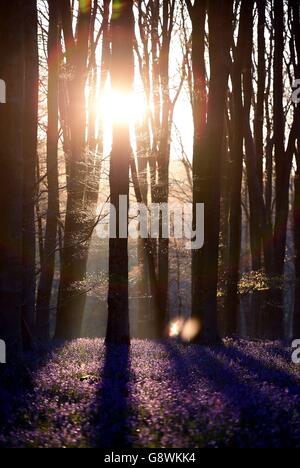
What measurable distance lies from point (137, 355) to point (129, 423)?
19.2 feet

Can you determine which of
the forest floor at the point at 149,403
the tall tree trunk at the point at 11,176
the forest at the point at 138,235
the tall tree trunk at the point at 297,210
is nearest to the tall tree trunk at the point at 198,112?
the forest at the point at 138,235

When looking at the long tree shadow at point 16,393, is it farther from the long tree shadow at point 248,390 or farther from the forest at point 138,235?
the long tree shadow at point 248,390

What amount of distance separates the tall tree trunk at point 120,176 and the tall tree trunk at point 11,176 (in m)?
4.11

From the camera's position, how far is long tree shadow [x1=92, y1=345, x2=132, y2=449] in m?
5.95

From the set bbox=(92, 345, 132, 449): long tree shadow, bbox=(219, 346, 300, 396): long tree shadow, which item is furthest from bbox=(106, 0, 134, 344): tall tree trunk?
bbox=(92, 345, 132, 449): long tree shadow

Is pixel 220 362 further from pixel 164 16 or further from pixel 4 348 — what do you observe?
pixel 164 16

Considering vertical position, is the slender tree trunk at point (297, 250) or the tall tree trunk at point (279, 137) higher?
the tall tree trunk at point (279, 137)

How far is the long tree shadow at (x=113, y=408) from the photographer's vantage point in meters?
5.95

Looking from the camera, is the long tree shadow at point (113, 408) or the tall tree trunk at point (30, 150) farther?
the tall tree trunk at point (30, 150)

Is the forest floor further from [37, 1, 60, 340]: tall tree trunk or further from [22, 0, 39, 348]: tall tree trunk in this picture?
[37, 1, 60, 340]: tall tree trunk

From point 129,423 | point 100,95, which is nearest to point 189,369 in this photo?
point 129,423

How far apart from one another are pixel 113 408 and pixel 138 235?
21627 mm

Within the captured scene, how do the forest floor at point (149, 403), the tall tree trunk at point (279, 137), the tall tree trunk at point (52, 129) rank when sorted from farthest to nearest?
the tall tree trunk at point (279, 137) < the tall tree trunk at point (52, 129) < the forest floor at point (149, 403)

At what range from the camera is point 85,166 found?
2130 centimetres
